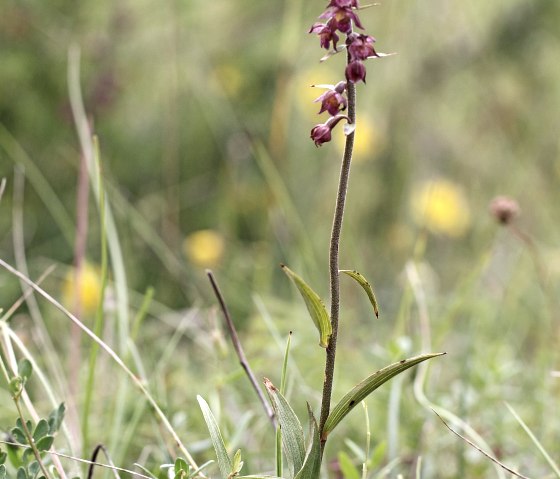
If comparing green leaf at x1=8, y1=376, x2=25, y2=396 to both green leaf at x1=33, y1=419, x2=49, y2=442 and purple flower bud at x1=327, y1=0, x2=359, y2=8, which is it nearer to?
green leaf at x1=33, y1=419, x2=49, y2=442

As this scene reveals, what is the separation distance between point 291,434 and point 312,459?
0.04 m

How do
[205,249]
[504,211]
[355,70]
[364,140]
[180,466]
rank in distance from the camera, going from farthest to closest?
[364,140] < [205,249] < [504,211] < [180,466] < [355,70]

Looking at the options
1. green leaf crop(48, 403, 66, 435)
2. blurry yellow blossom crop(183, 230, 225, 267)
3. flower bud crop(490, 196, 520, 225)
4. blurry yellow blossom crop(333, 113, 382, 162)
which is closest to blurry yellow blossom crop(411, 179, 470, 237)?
blurry yellow blossom crop(333, 113, 382, 162)

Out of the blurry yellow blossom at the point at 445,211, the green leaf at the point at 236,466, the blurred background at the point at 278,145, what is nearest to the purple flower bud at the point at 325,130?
the green leaf at the point at 236,466

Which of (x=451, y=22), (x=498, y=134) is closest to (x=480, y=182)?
(x=498, y=134)

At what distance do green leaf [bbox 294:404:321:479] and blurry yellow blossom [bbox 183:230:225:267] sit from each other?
1.97 m

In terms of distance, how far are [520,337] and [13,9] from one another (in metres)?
2.05

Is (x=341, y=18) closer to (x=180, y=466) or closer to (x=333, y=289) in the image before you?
(x=333, y=289)

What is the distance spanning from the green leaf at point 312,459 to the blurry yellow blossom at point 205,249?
1.97 meters

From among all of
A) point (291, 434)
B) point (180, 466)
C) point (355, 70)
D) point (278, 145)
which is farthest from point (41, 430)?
point (278, 145)

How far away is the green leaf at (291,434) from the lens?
841 millimetres

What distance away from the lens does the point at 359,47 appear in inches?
30.5

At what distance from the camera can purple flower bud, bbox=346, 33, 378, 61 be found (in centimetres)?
77

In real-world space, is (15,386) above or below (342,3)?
below
